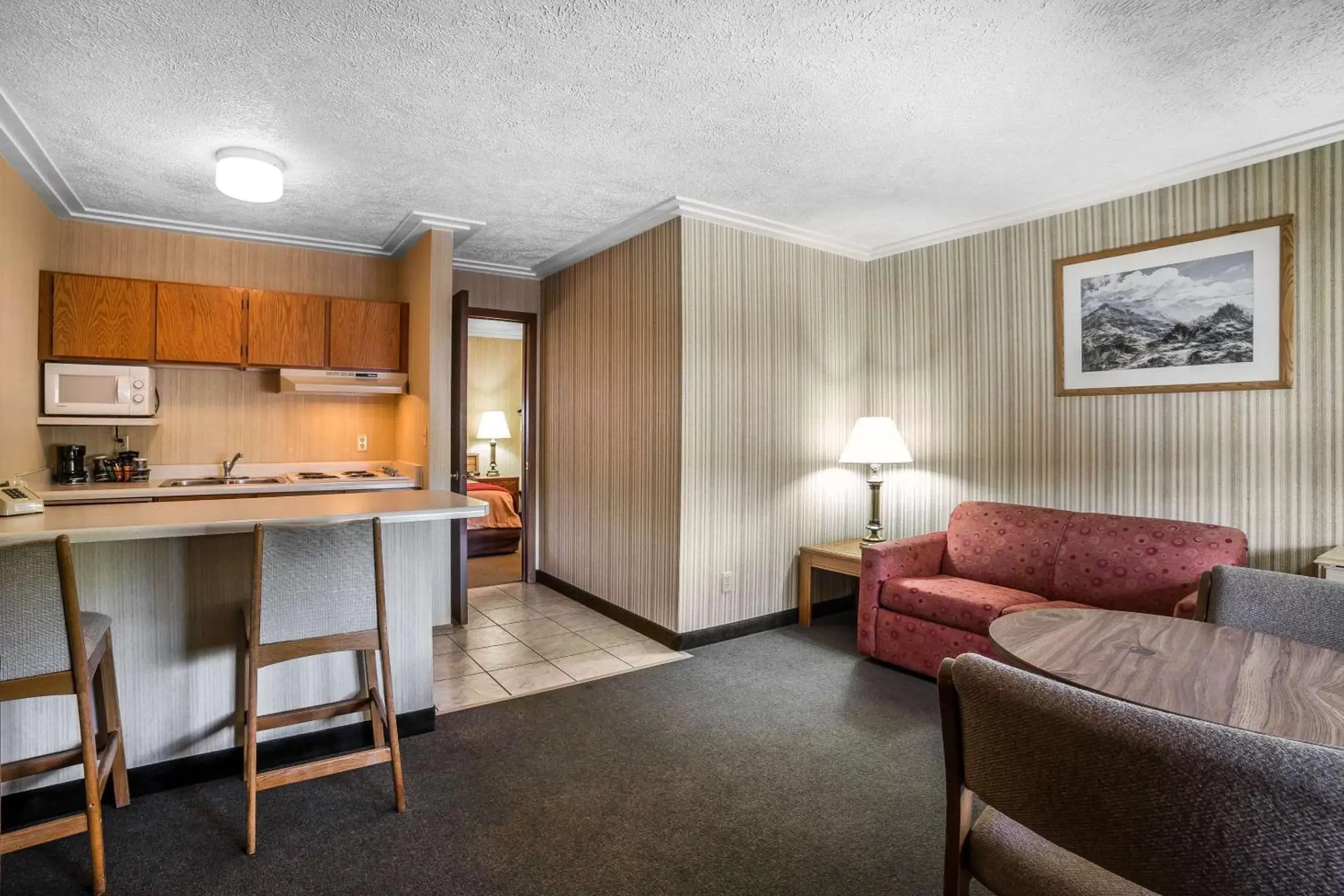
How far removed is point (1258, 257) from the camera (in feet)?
10.1

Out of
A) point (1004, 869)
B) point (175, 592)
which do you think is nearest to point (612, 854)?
point (1004, 869)

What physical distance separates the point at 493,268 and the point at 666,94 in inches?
117

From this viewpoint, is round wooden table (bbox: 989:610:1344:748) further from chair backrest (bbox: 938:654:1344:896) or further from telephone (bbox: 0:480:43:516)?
telephone (bbox: 0:480:43:516)

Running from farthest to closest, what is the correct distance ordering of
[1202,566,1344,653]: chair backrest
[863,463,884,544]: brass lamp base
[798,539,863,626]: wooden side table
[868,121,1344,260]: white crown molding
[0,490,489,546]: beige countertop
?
[863,463,884,544]: brass lamp base
[798,539,863,626]: wooden side table
[868,121,1344,260]: white crown molding
[0,490,489,546]: beige countertop
[1202,566,1344,653]: chair backrest

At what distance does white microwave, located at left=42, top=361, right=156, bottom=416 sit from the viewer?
12.6ft

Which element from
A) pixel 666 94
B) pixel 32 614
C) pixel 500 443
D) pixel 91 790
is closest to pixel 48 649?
pixel 32 614

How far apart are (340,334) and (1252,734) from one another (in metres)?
4.87

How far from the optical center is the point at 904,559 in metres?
3.71

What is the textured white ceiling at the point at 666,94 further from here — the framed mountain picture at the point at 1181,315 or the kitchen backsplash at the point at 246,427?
the kitchen backsplash at the point at 246,427

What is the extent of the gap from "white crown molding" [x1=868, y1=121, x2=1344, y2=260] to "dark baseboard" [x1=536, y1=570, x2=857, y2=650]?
2.47m

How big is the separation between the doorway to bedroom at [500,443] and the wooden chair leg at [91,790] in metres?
3.55

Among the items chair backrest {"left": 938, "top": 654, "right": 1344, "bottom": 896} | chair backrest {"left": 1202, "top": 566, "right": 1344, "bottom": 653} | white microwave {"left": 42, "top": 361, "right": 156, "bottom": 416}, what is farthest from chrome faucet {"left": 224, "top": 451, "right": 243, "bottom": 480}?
chair backrest {"left": 1202, "top": 566, "right": 1344, "bottom": 653}

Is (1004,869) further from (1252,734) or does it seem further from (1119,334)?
(1119,334)

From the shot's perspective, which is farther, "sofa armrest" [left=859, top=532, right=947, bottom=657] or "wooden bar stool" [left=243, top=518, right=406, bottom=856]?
"sofa armrest" [left=859, top=532, right=947, bottom=657]
